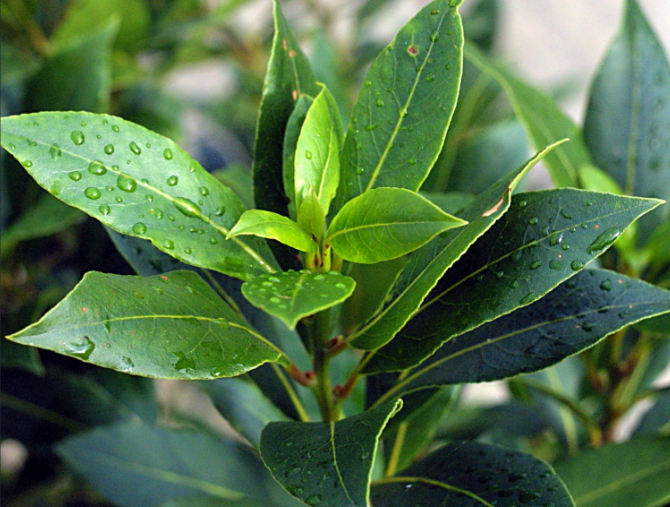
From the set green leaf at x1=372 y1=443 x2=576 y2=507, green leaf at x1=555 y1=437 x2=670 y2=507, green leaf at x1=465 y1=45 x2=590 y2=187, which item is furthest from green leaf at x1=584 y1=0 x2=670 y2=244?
Result: green leaf at x1=372 y1=443 x2=576 y2=507

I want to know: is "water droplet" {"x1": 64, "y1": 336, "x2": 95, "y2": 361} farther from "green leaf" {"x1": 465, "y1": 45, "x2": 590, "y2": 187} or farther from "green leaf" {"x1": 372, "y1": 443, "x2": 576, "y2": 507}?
"green leaf" {"x1": 465, "y1": 45, "x2": 590, "y2": 187}

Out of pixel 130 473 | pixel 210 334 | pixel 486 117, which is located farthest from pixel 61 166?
pixel 486 117

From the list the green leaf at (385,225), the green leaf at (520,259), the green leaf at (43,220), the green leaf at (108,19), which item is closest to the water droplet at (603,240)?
the green leaf at (520,259)

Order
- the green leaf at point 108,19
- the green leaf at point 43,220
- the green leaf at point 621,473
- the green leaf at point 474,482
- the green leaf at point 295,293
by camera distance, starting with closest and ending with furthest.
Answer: the green leaf at point 295,293 → the green leaf at point 474,482 → the green leaf at point 621,473 → the green leaf at point 43,220 → the green leaf at point 108,19

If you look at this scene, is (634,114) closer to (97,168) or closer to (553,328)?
(553,328)

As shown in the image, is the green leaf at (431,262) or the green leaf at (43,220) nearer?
the green leaf at (431,262)

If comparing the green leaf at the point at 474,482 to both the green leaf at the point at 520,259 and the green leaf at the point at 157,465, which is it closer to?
the green leaf at the point at 520,259

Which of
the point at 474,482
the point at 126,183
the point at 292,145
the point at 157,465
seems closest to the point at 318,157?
the point at 292,145
